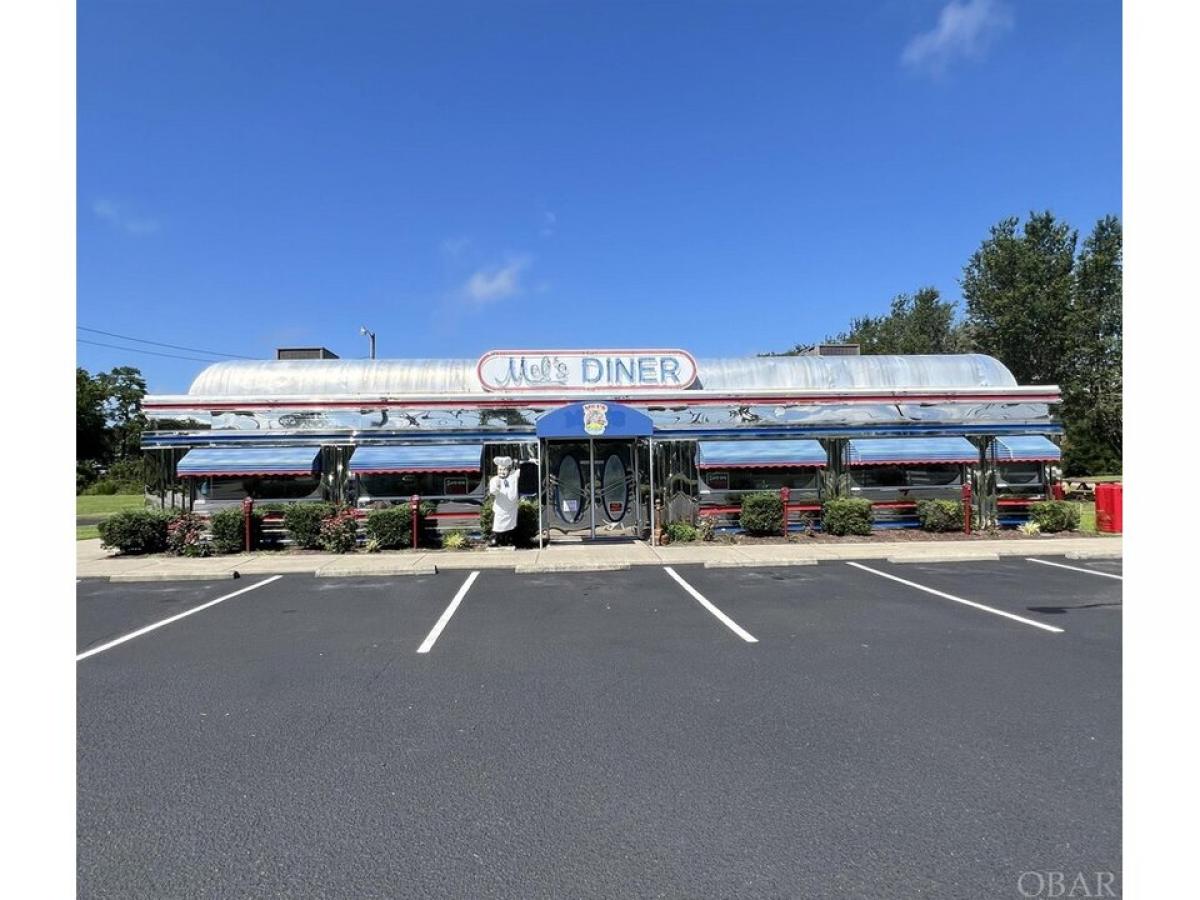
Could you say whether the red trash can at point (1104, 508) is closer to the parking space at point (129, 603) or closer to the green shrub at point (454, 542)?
the green shrub at point (454, 542)

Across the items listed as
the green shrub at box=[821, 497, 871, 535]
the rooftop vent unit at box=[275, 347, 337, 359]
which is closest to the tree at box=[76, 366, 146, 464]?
the rooftop vent unit at box=[275, 347, 337, 359]

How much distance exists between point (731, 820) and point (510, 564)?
848 centimetres

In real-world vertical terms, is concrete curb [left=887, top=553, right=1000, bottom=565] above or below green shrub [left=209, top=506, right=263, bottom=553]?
below

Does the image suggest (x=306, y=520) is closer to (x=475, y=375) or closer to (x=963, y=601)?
(x=475, y=375)

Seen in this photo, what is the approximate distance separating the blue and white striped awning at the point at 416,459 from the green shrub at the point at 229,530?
92.7 inches

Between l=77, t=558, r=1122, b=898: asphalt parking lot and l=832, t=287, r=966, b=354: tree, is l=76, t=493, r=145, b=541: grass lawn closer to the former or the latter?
l=77, t=558, r=1122, b=898: asphalt parking lot

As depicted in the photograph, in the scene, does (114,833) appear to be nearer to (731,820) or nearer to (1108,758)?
(731,820)

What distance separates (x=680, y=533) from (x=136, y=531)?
1088 cm

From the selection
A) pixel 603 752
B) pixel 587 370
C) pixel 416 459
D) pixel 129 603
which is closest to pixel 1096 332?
pixel 587 370

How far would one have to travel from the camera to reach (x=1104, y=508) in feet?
48.4

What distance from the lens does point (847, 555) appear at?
12055 millimetres

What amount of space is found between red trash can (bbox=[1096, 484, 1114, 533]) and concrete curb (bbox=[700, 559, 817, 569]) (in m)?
8.12

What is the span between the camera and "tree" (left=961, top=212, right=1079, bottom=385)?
36.6 m

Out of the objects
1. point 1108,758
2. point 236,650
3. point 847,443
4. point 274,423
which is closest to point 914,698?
point 1108,758
